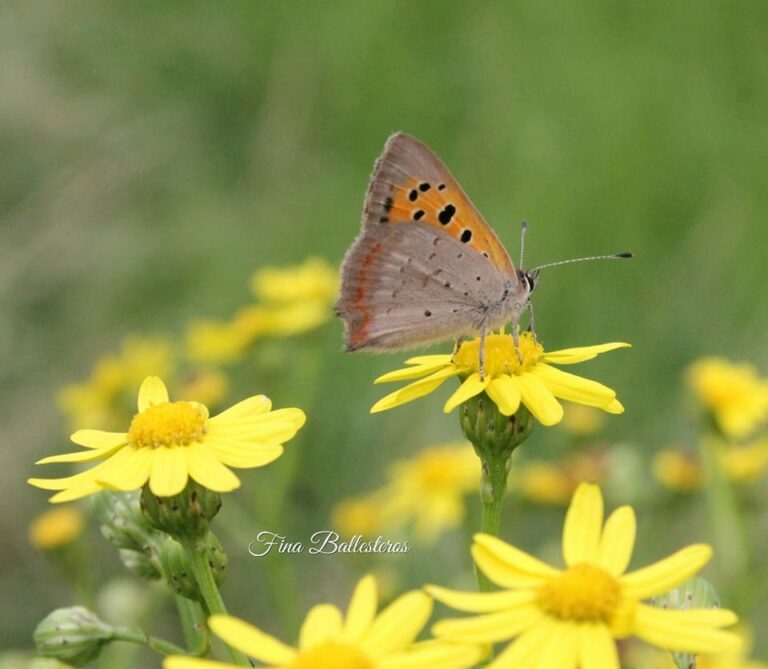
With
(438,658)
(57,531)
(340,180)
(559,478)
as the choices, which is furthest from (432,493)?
(340,180)

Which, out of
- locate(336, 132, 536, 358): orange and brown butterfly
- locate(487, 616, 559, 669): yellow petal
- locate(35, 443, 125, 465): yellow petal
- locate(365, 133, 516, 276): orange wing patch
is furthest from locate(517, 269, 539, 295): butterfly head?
locate(487, 616, 559, 669): yellow petal

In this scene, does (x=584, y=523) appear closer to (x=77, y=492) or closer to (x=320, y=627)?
(x=320, y=627)

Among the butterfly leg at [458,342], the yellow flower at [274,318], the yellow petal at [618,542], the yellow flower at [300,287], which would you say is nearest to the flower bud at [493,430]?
the butterfly leg at [458,342]

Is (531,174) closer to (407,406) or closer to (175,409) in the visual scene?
(407,406)

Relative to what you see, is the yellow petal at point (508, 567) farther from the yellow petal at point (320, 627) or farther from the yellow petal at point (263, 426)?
the yellow petal at point (263, 426)

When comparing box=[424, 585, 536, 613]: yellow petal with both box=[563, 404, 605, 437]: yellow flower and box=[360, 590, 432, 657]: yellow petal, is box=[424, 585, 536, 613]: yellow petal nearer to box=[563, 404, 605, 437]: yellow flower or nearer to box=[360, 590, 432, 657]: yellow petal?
box=[360, 590, 432, 657]: yellow petal

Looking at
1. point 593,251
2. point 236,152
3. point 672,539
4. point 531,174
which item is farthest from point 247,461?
point 236,152
